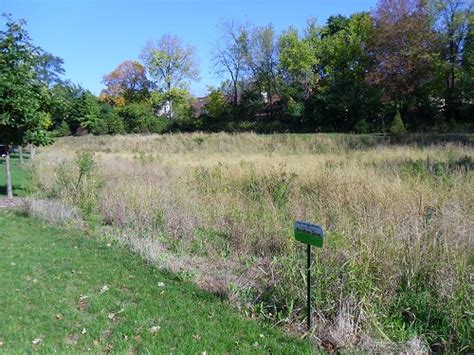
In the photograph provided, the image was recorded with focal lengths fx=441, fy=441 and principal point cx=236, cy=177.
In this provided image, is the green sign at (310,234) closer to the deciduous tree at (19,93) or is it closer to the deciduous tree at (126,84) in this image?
the deciduous tree at (19,93)

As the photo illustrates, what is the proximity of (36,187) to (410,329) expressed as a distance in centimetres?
1126

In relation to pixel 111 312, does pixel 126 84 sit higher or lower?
higher

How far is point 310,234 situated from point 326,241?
46.6 inches

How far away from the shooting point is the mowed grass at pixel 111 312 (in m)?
4.13

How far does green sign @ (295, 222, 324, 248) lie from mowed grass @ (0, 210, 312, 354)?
0.95 metres

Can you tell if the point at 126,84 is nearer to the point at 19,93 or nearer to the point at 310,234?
the point at 19,93

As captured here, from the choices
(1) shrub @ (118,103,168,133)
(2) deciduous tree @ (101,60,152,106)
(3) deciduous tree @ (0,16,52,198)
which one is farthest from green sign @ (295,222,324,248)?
(2) deciduous tree @ (101,60,152,106)

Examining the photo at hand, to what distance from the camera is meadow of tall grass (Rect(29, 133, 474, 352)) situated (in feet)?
13.8

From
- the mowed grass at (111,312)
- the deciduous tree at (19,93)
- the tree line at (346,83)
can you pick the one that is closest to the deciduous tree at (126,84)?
the tree line at (346,83)

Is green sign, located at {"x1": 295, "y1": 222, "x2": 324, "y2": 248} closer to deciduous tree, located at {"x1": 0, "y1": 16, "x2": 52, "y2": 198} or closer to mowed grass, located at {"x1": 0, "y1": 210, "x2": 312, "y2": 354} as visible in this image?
mowed grass, located at {"x1": 0, "y1": 210, "x2": 312, "y2": 354}

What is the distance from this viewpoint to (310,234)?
403 centimetres

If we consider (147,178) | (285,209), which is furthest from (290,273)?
(147,178)

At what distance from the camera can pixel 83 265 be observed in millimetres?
6531

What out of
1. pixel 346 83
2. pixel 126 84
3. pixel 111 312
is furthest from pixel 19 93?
pixel 126 84
